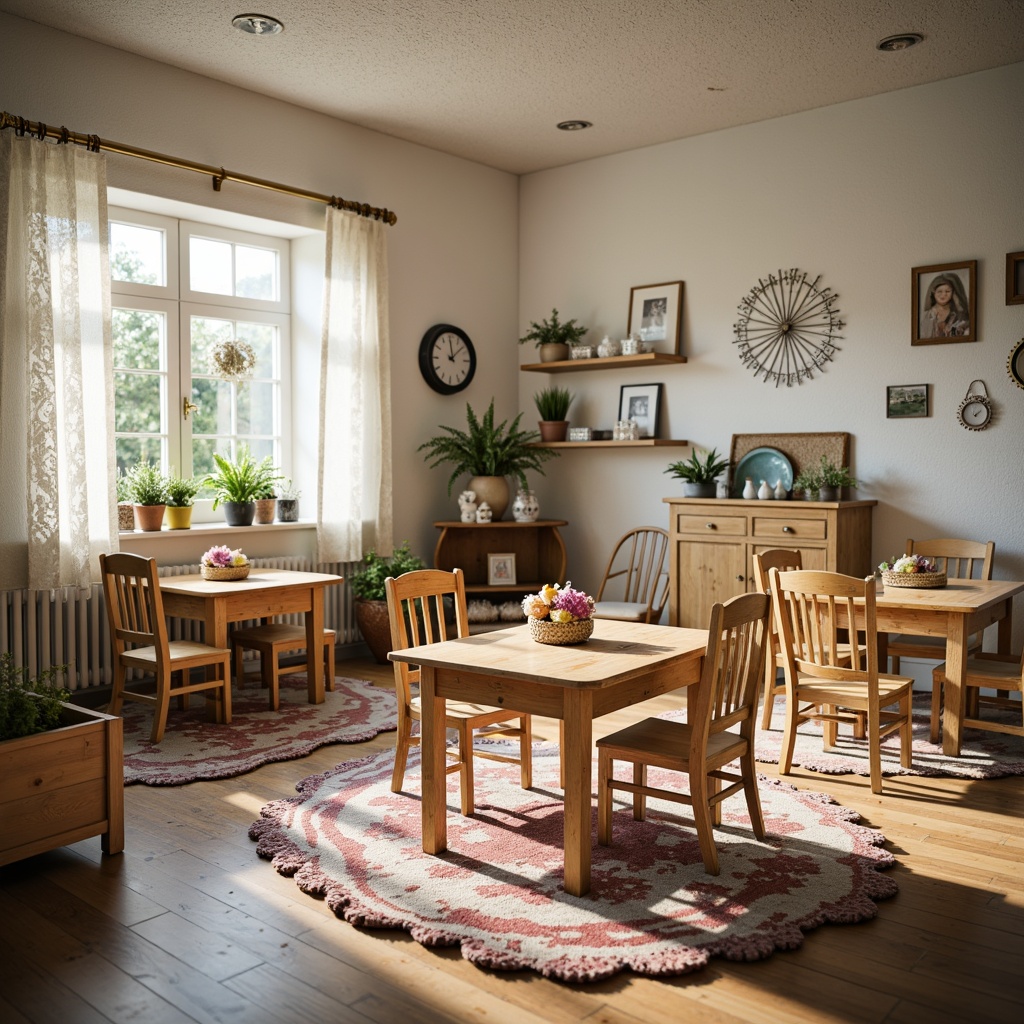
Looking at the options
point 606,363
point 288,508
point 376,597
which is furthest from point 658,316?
point 288,508

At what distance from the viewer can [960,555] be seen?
5.17 meters

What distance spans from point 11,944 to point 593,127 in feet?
17.8

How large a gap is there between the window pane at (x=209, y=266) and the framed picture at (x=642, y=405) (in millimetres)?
2669

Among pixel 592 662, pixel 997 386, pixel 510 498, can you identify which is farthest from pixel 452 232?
pixel 592 662

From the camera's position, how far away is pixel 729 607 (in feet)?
9.72

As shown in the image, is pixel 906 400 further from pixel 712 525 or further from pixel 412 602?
pixel 412 602

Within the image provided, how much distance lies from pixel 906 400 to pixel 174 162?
4205mm

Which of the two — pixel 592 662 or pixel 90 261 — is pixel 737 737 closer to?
pixel 592 662

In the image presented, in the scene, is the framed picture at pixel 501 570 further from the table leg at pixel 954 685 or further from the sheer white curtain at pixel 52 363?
the table leg at pixel 954 685

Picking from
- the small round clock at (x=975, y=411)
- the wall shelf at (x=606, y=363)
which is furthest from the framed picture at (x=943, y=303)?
the wall shelf at (x=606, y=363)

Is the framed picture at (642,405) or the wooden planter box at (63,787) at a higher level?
the framed picture at (642,405)

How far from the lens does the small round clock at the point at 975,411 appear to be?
5289mm

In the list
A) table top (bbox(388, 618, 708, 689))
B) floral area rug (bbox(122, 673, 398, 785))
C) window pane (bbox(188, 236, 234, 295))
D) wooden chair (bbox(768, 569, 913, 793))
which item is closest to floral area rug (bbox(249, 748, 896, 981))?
wooden chair (bbox(768, 569, 913, 793))

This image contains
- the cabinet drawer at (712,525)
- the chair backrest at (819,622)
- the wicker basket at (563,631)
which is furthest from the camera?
the cabinet drawer at (712,525)
